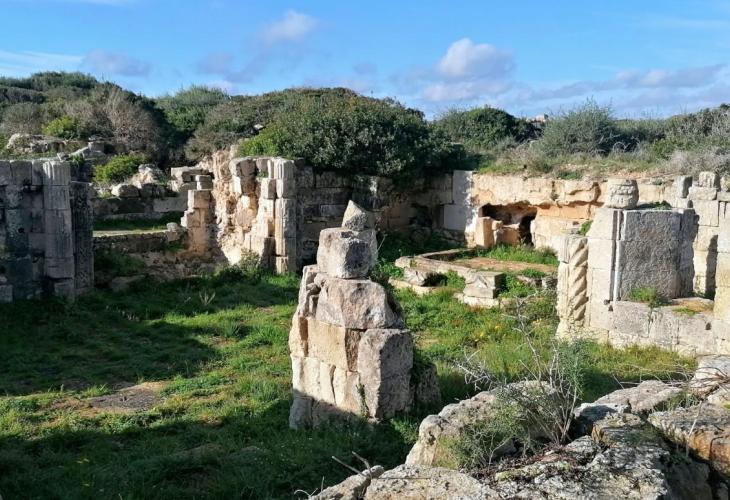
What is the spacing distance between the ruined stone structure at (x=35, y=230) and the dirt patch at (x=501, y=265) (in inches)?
278

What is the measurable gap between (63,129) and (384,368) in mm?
21815

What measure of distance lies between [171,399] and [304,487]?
307cm

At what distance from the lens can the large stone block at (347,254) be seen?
6.55 metres

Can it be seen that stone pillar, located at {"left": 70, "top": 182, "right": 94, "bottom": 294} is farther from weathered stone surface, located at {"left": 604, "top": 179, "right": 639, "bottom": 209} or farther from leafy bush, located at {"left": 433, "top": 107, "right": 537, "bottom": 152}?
leafy bush, located at {"left": 433, "top": 107, "right": 537, "bottom": 152}

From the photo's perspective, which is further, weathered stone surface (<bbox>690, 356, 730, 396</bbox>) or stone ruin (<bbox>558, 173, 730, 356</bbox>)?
stone ruin (<bbox>558, 173, 730, 356</bbox>)

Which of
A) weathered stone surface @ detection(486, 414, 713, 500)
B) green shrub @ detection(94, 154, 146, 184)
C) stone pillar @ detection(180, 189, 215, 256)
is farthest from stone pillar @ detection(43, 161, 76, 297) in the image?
weathered stone surface @ detection(486, 414, 713, 500)

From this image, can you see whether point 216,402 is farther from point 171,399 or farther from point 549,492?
point 549,492

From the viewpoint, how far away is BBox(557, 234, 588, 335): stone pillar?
31.9ft

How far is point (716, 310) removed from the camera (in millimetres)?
8398

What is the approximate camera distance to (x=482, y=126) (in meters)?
25.3

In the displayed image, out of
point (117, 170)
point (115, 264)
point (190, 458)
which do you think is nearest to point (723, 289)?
point (190, 458)

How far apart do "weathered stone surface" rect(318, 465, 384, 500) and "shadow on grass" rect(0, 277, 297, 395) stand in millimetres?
5180

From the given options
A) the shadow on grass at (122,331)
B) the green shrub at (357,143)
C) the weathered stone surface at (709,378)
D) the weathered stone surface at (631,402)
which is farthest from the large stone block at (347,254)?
the green shrub at (357,143)

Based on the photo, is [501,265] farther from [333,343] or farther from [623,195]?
[333,343]
